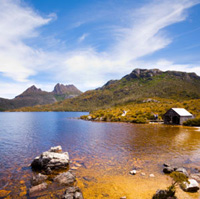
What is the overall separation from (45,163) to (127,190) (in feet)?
35.6

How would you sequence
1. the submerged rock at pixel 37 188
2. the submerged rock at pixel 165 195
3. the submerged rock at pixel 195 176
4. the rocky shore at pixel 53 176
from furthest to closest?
the submerged rock at pixel 195 176 → the submerged rock at pixel 37 188 → the rocky shore at pixel 53 176 → the submerged rock at pixel 165 195

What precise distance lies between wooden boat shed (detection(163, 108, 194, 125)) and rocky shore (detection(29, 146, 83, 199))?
51533mm

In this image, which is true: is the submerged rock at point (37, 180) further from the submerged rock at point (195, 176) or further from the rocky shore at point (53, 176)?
the submerged rock at point (195, 176)

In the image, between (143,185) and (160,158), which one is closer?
(143,185)

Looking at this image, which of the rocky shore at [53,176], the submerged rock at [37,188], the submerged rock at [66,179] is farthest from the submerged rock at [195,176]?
the submerged rock at [37,188]

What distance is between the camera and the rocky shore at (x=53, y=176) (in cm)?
1258

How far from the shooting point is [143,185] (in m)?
13.9

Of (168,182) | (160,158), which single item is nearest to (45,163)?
(168,182)

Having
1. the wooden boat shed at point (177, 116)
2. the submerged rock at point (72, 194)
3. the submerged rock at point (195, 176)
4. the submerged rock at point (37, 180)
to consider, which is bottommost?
the submerged rock at point (37, 180)

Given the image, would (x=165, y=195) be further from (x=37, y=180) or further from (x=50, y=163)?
(x=50, y=163)

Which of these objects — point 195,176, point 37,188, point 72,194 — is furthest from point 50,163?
point 195,176

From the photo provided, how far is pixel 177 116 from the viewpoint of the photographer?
57594 millimetres

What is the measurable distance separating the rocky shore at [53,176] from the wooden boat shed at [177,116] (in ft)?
169

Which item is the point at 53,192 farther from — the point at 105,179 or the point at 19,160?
the point at 19,160
